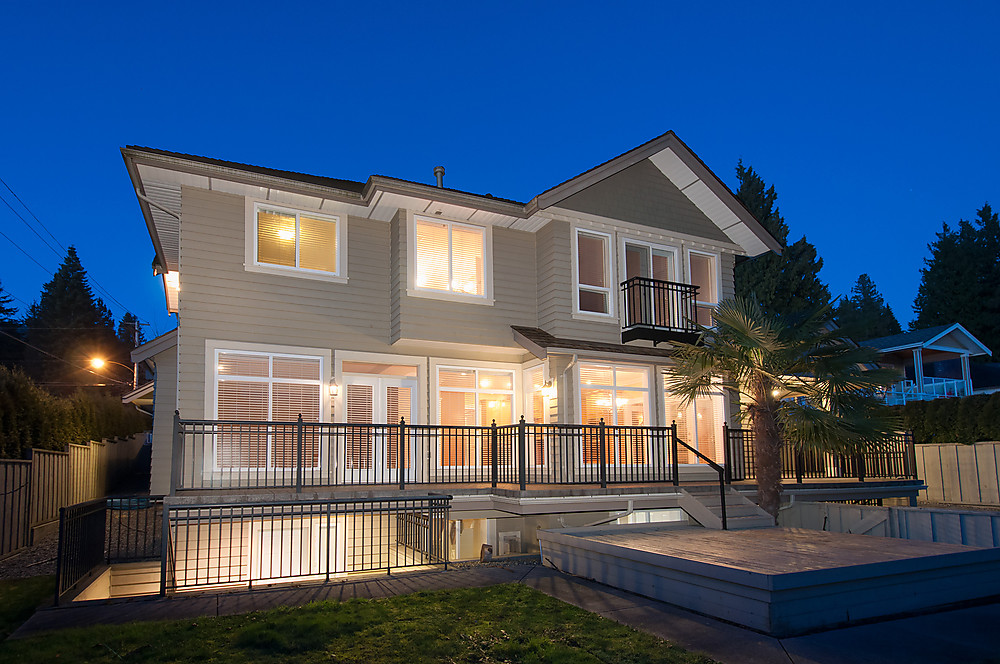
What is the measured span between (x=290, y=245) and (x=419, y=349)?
3439 mm

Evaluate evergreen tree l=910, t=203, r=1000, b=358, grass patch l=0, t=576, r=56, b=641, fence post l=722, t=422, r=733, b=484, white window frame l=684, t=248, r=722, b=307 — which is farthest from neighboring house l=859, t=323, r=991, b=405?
grass patch l=0, t=576, r=56, b=641

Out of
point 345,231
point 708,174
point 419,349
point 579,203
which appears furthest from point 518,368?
point 708,174

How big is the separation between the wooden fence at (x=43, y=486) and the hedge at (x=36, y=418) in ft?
0.89

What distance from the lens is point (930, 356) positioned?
3403 cm

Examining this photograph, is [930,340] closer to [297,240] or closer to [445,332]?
[445,332]

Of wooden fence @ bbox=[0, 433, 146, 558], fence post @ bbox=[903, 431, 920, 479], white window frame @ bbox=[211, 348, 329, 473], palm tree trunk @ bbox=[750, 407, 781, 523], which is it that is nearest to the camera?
wooden fence @ bbox=[0, 433, 146, 558]

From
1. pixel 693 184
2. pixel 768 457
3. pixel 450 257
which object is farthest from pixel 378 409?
pixel 693 184

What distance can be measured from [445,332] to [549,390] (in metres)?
2.63

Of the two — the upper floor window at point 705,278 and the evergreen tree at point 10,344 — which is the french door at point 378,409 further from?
the evergreen tree at point 10,344

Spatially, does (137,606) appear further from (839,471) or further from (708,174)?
(839,471)

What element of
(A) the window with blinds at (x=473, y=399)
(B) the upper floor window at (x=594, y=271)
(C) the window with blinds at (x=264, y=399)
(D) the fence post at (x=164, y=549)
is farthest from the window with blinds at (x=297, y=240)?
(D) the fence post at (x=164, y=549)

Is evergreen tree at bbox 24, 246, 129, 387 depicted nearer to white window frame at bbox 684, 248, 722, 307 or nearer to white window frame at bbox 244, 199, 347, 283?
white window frame at bbox 244, 199, 347, 283

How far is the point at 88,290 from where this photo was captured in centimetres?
6147

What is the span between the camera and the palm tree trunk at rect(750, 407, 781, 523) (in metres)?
13.5
